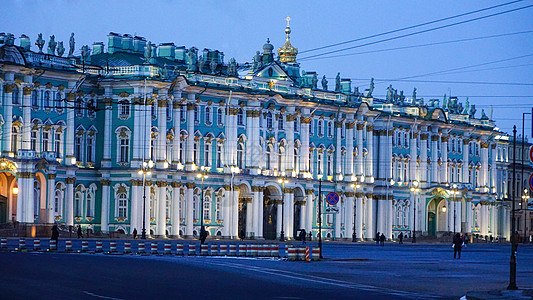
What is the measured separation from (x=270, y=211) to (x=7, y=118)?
31631 millimetres

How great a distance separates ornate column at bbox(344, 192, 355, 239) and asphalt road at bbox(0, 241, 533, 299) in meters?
62.0

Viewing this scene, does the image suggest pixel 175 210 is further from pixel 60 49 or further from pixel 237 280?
pixel 237 280

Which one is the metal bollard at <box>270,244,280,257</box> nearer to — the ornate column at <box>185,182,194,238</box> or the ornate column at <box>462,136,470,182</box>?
the ornate column at <box>185,182,194,238</box>

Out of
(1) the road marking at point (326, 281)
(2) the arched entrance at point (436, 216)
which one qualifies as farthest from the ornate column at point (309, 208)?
(1) the road marking at point (326, 281)

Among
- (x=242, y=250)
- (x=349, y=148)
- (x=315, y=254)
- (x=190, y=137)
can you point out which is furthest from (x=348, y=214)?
(x=315, y=254)

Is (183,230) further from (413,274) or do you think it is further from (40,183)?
(413,274)

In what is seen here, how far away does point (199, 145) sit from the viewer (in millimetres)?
98875

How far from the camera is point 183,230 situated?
96750 millimetres

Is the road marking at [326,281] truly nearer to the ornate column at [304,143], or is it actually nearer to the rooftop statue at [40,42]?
the rooftop statue at [40,42]

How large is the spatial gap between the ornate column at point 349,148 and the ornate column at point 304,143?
23.8ft

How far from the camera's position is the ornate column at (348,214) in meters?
115

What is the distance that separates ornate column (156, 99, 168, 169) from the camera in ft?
308

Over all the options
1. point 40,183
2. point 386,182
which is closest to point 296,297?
point 40,183

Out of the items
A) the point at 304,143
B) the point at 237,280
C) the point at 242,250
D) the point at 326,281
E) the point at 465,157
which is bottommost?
the point at 242,250
